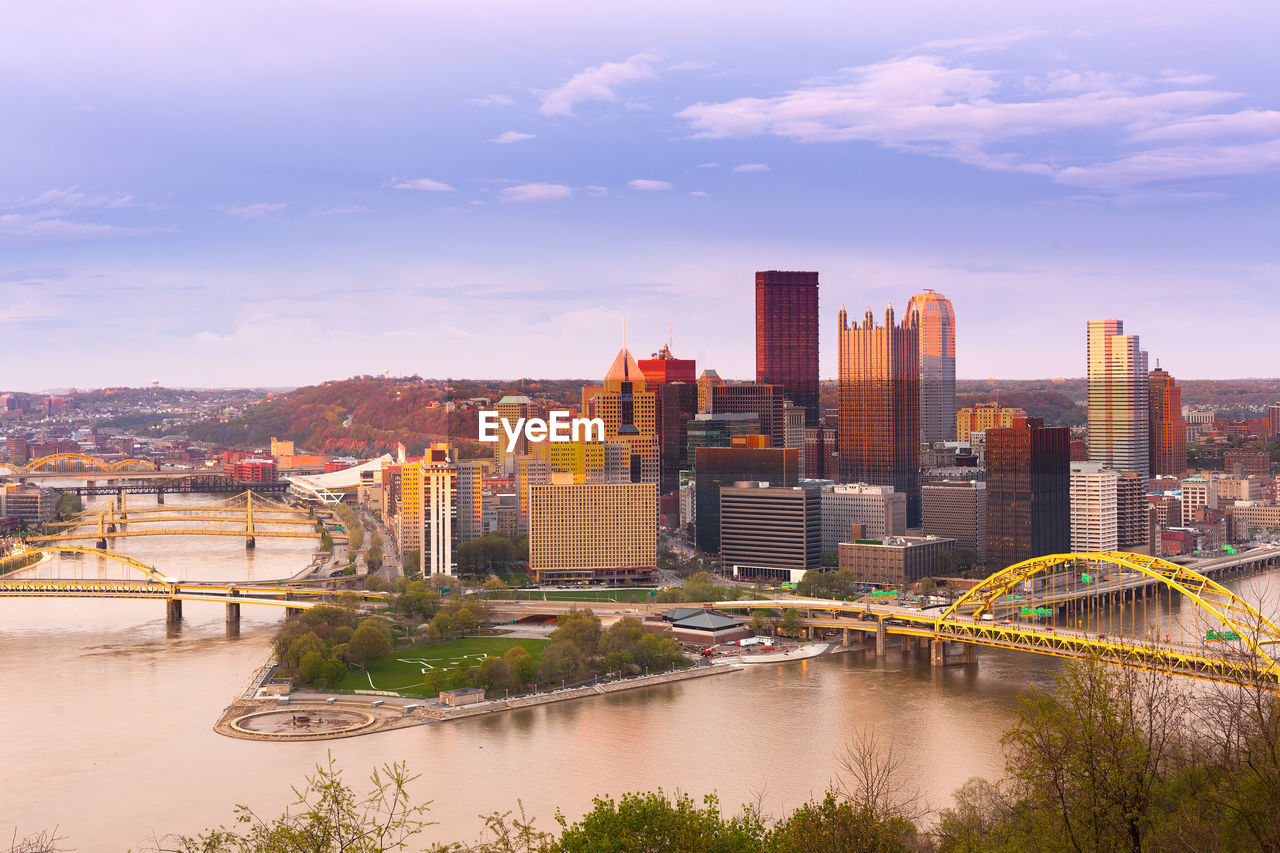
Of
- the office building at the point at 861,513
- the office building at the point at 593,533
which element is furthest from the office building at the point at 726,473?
the office building at the point at 593,533

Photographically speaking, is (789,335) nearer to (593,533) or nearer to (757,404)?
(757,404)

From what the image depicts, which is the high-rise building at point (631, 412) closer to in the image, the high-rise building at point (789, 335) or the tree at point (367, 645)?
the high-rise building at point (789, 335)

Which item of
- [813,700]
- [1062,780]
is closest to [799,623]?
[813,700]

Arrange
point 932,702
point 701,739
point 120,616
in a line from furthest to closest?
point 120,616 → point 932,702 → point 701,739

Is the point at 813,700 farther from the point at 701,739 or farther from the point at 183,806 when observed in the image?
the point at 183,806

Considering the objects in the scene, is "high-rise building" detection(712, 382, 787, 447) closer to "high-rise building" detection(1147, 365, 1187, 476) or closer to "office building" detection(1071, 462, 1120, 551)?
"high-rise building" detection(1147, 365, 1187, 476)

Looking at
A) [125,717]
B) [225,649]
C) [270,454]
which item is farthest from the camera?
[270,454]
